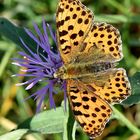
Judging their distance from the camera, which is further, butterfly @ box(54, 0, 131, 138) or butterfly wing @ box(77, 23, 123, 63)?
butterfly wing @ box(77, 23, 123, 63)

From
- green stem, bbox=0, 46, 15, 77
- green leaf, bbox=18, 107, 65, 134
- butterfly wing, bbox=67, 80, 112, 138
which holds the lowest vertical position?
green leaf, bbox=18, 107, 65, 134

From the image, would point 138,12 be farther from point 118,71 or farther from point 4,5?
point 118,71

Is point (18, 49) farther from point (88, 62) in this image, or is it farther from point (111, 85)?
point (111, 85)

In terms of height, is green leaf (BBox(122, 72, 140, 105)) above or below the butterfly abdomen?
below

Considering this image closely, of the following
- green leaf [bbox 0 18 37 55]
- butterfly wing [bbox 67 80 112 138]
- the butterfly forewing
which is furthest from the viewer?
green leaf [bbox 0 18 37 55]

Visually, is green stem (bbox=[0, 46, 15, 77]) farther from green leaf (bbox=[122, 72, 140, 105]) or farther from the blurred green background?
green leaf (bbox=[122, 72, 140, 105])

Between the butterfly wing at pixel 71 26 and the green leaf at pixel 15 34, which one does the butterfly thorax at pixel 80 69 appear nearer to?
the butterfly wing at pixel 71 26

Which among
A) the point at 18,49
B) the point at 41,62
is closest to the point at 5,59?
the point at 18,49

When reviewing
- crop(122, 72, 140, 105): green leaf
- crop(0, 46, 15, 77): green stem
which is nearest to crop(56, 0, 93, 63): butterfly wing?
crop(122, 72, 140, 105): green leaf
